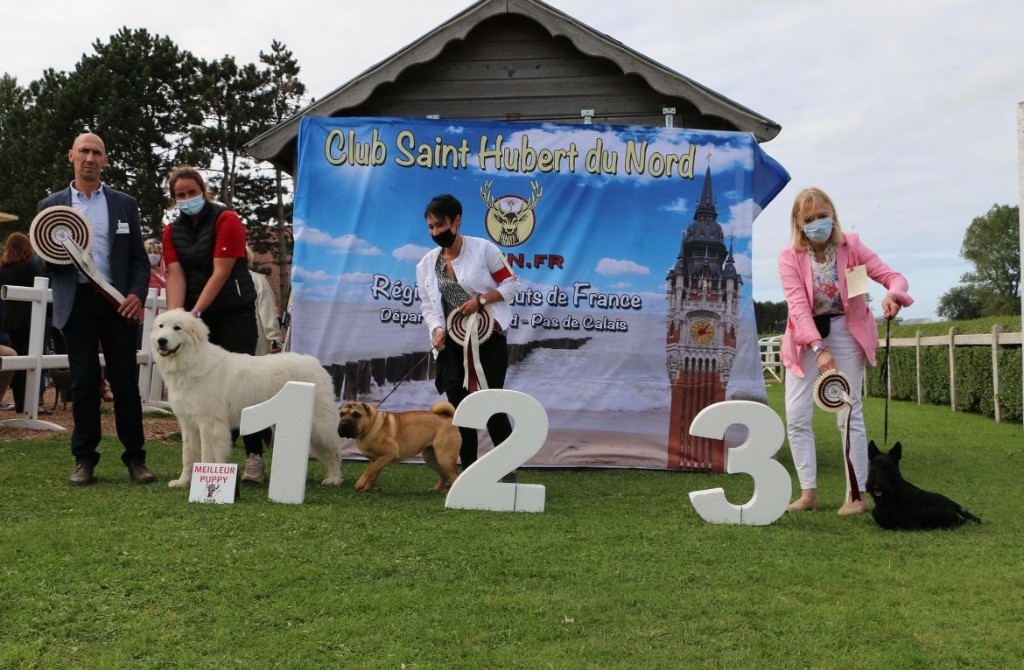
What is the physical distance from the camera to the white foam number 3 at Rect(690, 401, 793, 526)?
5285mm

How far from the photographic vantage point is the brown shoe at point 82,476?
233 inches

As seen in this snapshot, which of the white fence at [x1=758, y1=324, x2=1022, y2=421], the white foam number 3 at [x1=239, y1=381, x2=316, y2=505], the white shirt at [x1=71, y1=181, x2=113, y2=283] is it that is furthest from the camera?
the white fence at [x1=758, y1=324, x2=1022, y2=421]

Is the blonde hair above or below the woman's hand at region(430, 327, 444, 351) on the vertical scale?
above

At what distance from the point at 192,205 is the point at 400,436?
6.98 ft

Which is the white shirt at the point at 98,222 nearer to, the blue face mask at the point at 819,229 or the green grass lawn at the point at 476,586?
the green grass lawn at the point at 476,586

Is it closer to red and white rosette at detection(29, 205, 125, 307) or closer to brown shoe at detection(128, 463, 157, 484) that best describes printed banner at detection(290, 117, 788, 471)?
brown shoe at detection(128, 463, 157, 484)

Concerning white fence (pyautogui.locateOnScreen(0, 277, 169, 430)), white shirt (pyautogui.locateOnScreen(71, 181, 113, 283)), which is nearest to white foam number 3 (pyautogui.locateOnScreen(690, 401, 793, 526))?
white shirt (pyautogui.locateOnScreen(71, 181, 113, 283))

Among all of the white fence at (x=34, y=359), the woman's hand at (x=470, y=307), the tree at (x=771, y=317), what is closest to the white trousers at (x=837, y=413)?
the woman's hand at (x=470, y=307)

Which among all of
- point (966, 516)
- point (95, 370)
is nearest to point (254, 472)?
point (95, 370)

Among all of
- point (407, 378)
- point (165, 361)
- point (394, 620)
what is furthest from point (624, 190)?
point (394, 620)

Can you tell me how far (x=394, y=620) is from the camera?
341 cm

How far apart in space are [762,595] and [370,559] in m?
1.78

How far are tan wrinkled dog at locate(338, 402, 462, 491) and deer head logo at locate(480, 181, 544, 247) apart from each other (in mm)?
2497

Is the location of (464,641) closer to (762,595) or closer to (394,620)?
(394,620)
